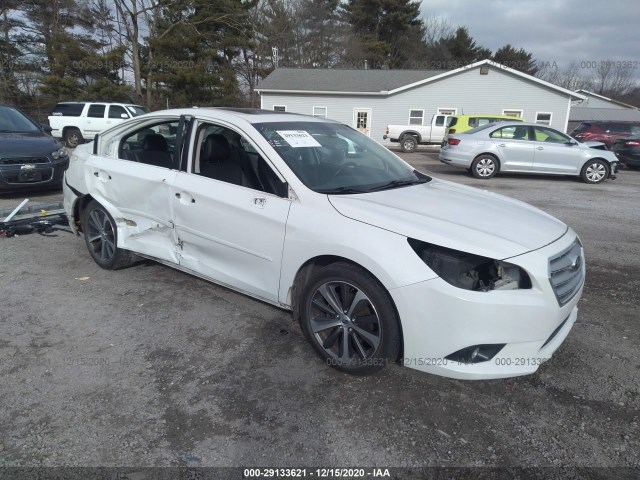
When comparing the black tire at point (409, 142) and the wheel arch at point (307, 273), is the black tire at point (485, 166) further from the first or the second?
the black tire at point (409, 142)

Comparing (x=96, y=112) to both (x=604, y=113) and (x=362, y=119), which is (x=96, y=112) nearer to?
(x=362, y=119)

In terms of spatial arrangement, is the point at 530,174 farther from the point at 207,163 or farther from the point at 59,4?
the point at 59,4

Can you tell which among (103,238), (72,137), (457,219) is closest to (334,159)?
(457,219)

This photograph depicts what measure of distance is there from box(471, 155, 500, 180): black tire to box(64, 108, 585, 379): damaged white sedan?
30.5 ft

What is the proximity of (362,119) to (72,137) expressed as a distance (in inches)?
641

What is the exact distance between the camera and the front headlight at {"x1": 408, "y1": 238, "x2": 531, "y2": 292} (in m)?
2.41

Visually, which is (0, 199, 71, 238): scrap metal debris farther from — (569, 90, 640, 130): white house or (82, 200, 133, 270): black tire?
(569, 90, 640, 130): white house

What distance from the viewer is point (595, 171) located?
40.0 ft

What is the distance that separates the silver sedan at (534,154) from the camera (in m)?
12.1

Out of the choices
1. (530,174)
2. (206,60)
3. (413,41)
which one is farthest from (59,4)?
(530,174)

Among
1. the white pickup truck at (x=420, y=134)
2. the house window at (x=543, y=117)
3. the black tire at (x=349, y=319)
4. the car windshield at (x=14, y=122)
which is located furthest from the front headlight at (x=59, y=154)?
the house window at (x=543, y=117)

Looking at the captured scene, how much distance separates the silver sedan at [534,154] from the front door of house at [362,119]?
15.6 meters

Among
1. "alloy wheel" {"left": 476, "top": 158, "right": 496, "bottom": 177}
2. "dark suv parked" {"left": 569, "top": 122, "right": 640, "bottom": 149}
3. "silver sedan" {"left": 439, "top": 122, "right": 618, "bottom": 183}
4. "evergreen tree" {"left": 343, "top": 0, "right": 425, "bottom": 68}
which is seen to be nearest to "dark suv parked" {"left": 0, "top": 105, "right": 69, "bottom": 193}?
"silver sedan" {"left": 439, "top": 122, "right": 618, "bottom": 183}

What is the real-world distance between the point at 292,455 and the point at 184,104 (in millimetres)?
32356
